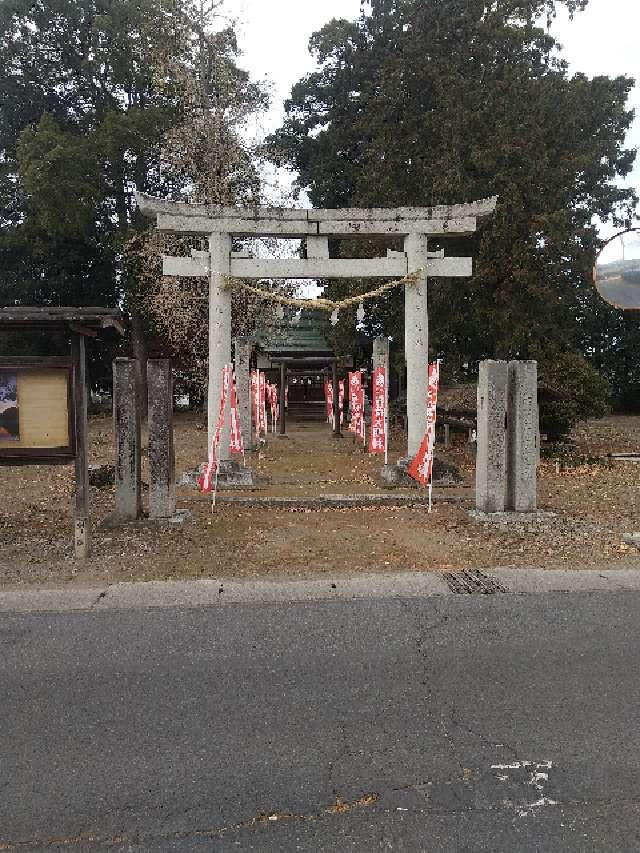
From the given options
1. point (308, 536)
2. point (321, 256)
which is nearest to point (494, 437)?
point (308, 536)

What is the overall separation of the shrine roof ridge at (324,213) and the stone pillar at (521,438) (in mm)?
3723

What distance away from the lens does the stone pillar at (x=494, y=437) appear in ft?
27.1

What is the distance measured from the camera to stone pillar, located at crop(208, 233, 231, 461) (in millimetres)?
10898

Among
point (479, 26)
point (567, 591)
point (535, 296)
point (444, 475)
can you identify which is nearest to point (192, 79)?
point (479, 26)

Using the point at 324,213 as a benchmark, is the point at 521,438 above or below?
below

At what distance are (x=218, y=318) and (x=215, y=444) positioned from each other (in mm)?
2376

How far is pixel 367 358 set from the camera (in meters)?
26.6

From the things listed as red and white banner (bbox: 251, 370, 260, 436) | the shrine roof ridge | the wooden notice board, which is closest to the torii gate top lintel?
the shrine roof ridge

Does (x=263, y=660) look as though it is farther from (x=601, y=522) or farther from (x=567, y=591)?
(x=601, y=522)

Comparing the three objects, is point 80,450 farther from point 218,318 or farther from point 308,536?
point 218,318

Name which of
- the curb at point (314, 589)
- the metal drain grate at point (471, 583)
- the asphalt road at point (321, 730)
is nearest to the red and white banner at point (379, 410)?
the metal drain grate at point (471, 583)

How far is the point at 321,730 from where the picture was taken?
3219 millimetres

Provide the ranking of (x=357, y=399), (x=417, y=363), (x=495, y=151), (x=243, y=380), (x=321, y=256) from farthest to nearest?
(x=357, y=399) < (x=243, y=380) < (x=495, y=151) < (x=417, y=363) < (x=321, y=256)

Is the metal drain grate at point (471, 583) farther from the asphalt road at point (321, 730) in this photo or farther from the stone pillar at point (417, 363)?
the stone pillar at point (417, 363)
